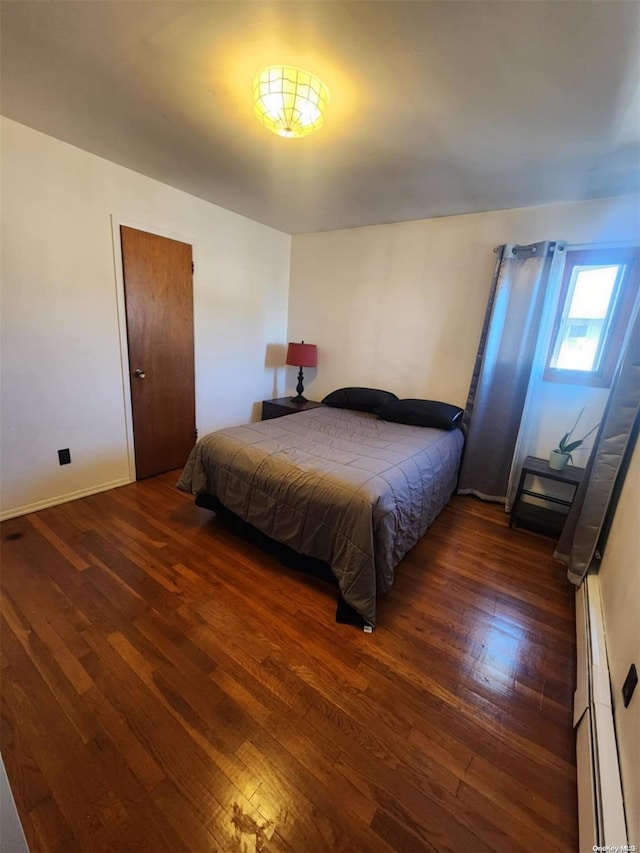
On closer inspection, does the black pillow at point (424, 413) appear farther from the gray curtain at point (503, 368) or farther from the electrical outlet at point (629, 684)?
the electrical outlet at point (629, 684)

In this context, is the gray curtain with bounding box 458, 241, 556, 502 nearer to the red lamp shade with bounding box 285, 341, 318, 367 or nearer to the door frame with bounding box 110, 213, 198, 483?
the red lamp shade with bounding box 285, 341, 318, 367

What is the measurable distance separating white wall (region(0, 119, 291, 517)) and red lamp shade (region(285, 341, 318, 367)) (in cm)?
94

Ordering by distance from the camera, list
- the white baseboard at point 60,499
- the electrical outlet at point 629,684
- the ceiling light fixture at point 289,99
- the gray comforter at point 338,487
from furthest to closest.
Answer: the white baseboard at point 60,499 → the gray comforter at point 338,487 → the ceiling light fixture at point 289,99 → the electrical outlet at point 629,684

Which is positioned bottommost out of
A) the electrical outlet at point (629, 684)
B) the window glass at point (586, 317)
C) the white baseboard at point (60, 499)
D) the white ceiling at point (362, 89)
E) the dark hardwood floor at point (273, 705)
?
the dark hardwood floor at point (273, 705)

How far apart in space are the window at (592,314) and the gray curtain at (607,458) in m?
0.72

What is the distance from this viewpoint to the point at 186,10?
1221 mm

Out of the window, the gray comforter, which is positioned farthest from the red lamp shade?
the window

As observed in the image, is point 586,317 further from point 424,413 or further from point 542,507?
point 542,507

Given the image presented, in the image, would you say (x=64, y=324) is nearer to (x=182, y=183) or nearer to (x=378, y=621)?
(x=182, y=183)

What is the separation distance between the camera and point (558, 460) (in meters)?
2.52

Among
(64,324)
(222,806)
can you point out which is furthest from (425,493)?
(64,324)

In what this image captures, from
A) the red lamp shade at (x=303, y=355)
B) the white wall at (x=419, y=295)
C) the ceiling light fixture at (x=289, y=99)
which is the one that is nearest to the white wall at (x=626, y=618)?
the white wall at (x=419, y=295)

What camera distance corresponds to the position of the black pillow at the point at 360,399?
336 centimetres

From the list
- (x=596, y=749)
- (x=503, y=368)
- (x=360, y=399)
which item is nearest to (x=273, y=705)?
(x=596, y=749)
